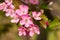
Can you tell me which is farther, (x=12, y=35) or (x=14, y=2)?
(x=12, y=35)

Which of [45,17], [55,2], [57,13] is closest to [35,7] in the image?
[45,17]

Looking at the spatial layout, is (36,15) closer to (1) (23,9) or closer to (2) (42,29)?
(1) (23,9)

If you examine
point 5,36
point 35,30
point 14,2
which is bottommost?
point 5,36

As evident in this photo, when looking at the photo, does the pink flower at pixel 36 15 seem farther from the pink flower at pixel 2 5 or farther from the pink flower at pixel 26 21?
the pink flower at pixel 2 5

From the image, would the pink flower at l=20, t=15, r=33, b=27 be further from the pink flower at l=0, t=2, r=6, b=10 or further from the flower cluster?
the pink flower at l=0, t=2, r=6, b=10

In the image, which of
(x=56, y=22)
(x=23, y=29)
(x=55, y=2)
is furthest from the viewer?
(x=55, y=2)

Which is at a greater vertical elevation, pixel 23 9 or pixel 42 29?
pixel 23 9

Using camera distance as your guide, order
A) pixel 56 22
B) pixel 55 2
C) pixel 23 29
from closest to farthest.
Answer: pixel 23 29
pixel 56 22
pixel 55 2

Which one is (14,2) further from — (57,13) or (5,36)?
(5,36)

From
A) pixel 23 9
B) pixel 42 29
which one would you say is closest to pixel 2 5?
pixel 23 9

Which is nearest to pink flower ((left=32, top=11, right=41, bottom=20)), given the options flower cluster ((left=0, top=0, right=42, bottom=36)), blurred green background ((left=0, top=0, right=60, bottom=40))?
flower cluster ((left=0, top=0, right=42, bottom=36))
